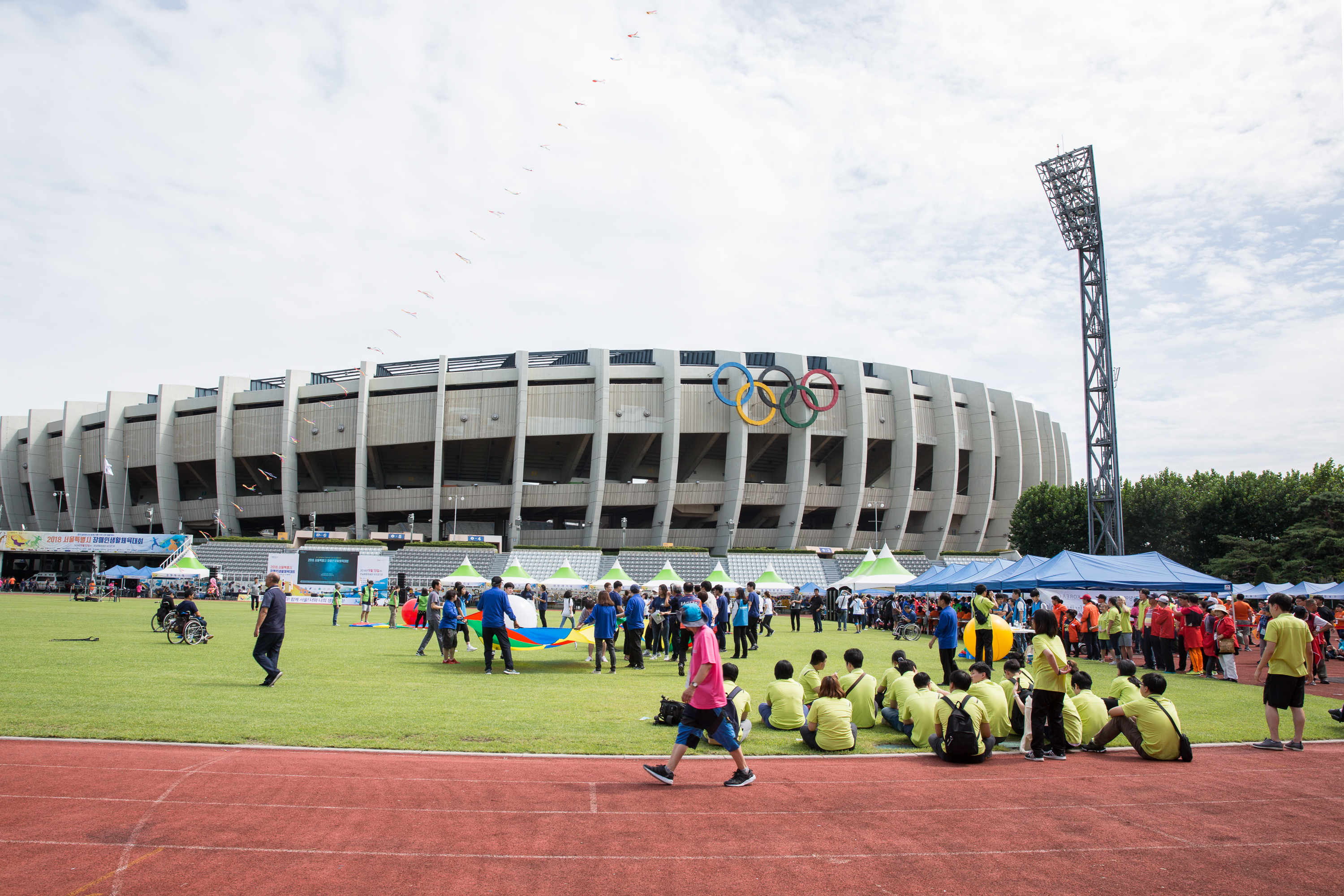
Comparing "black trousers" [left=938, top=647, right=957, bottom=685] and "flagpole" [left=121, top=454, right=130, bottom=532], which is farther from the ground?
"flagpole" [left=121, top=454, right=130, bottom=532]

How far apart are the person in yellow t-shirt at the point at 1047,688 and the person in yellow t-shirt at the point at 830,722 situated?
5.84ft

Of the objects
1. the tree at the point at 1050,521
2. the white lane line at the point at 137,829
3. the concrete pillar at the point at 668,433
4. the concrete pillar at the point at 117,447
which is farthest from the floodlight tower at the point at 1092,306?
the concrete pillar at the point at 117,447

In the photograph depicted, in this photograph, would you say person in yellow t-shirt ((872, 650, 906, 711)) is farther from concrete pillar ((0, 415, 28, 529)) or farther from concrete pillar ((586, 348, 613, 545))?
concrete pillar ((0, 415, 28, 529))

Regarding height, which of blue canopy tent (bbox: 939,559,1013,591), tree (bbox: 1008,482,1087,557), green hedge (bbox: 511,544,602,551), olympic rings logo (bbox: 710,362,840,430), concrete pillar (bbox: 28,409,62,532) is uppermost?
olympic rings logo (bbox: 710,362,840,430)

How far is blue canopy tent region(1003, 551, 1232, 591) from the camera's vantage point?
1836 cm

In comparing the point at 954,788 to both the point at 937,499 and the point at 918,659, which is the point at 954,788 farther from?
the point at 937,499

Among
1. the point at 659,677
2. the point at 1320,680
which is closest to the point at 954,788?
the point at 659,677

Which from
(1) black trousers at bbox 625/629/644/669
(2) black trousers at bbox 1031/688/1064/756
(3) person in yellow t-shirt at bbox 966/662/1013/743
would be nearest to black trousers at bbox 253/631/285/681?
(1) black trousers at bbox 625/629/644/669

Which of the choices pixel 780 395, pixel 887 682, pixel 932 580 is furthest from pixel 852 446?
pixel 887 682

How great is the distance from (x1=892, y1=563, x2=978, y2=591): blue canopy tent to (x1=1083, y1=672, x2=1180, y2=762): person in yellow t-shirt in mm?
19031

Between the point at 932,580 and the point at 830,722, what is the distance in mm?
21425

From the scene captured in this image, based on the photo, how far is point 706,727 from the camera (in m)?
6.14

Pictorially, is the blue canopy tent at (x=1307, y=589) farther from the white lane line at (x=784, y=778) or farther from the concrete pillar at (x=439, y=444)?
the concrete pillar at (x=439, y=444)

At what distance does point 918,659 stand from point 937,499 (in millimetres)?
45851
